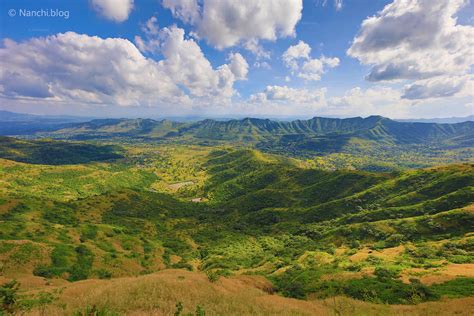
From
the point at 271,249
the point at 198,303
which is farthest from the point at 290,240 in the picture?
the point at 198,303

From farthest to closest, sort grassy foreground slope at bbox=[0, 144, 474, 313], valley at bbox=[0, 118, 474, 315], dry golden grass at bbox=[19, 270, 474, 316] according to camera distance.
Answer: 1. grassy foreground slope at bbox=[0, 144, 474, 313]
2. valley at bbox=[0, 118, 474, 315]
3. dry golden grass at bbox=[19, 270, 474, 316]

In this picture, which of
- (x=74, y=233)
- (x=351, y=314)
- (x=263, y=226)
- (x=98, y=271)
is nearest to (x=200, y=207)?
(x=263, y=226)

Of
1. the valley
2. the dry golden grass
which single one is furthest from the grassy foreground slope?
the dry golden grass

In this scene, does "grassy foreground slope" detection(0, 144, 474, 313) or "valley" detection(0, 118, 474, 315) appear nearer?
"valley" detection(0, 118, 474, 315)

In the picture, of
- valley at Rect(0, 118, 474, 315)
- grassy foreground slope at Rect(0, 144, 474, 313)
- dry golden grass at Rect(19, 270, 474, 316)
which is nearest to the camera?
dry golden grass at Rect(19, 270, 474, 316)

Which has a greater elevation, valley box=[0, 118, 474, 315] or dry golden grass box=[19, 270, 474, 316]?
dry golden grass box=[19, 270, 474, 316]

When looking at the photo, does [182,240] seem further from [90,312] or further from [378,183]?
[378,183]

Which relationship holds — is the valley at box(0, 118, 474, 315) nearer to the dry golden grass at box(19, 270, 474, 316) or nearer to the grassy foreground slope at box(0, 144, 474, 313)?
the dry golden grass at box(19, 270, 474, 316)

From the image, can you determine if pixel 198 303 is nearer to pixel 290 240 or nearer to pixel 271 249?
pixel 271 249

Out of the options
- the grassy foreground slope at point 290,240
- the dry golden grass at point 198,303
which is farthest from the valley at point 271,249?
the grassy foreground slope at point 290,240
